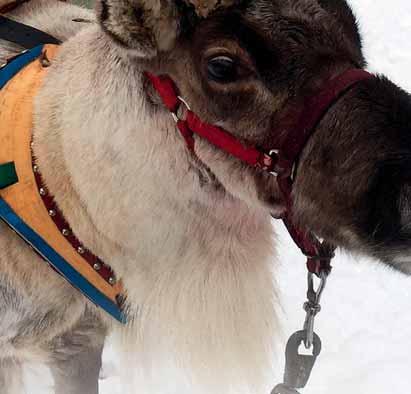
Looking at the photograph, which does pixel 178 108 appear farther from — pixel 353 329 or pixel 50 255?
pixel 353 329

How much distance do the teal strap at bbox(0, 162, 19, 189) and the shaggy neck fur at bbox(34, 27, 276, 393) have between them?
98mm

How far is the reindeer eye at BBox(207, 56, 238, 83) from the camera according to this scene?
176 centimetres

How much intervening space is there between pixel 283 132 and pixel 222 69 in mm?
220

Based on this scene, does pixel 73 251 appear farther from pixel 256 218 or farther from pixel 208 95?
Answer: pixel 208 95

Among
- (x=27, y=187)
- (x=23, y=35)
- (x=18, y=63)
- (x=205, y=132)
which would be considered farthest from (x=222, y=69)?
(x=23, y=35)

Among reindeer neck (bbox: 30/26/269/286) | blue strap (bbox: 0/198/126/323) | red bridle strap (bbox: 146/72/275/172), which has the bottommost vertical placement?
blue strap (bbox: 0/198/126/323)

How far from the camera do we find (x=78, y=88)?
220 centimetres

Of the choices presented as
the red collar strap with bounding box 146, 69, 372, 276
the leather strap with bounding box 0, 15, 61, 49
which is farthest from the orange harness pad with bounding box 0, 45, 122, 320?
the red collar strap with bounding box 146, 69, 372, 276

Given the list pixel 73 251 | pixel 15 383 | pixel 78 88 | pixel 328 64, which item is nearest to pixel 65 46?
pixel 78 88

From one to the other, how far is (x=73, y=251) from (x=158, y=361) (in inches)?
24.2

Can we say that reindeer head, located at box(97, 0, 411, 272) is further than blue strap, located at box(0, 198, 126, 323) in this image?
No

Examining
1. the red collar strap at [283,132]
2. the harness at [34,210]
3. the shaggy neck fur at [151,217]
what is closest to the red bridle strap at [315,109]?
the red collar strap at [283,132]

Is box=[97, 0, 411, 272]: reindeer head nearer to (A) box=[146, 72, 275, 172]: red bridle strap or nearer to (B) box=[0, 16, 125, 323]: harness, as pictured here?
(A) box=[146, 72, 275, 172]: red bridle strap

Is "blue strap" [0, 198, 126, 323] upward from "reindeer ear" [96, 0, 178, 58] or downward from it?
downward
